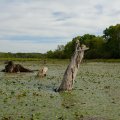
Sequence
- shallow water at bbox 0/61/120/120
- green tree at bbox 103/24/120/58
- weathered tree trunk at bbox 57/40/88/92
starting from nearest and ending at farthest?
shallow water at bbox 0/61/120/120
weathered tree trunk at bbox 57/40/88/92
green tree at bbox 103/24/120/58

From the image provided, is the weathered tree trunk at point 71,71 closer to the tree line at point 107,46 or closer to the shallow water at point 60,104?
the shallow water at point 60,104

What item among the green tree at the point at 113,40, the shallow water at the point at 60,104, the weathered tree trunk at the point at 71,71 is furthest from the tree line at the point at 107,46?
the shallow water at the point at 60,104

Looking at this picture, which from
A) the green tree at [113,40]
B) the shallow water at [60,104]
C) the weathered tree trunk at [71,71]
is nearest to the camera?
the shallow water at [60,104]

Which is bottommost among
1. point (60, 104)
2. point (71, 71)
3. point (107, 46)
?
point (60, 104)

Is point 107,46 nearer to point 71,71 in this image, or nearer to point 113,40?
point 113,40

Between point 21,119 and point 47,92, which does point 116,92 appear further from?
point 21,119

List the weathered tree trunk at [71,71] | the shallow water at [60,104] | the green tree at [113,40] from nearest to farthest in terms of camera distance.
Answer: the shallow water at [60,104]
the weathered tree trunk at [71,71]
the green tree at [113,40]

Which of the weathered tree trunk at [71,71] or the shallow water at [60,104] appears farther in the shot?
the weathered tree trunk at [71,71]

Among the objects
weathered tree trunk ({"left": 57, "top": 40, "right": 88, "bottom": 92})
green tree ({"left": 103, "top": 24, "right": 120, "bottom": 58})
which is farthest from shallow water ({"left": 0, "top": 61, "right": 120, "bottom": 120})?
green tree ({"left": 103, "top": 24, "right": 120, "bottom": 58})

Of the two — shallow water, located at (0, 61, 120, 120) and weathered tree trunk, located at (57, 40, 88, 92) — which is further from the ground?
weathered tree trunk, located at (57, 40, 88, 92)

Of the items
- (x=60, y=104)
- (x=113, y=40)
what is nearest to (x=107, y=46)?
(x=113, y=40)

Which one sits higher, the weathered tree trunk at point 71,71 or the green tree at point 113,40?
the green tree at point 113,40

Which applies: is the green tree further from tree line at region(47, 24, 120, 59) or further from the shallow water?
the shallow water

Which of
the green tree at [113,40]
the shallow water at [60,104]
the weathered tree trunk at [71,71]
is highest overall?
the green tree at [113,40]
